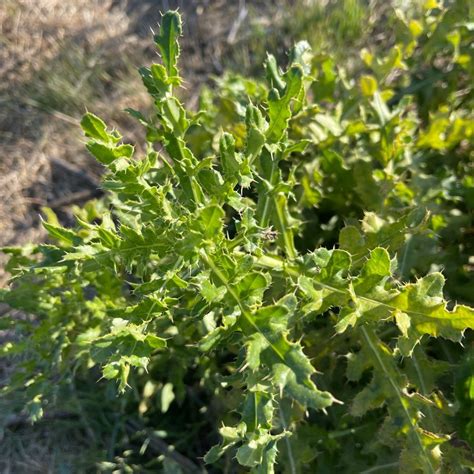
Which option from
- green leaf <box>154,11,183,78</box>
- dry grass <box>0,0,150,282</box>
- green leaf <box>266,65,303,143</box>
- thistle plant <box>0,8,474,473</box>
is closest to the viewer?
thistle plant <box>0,8,474,473</box>

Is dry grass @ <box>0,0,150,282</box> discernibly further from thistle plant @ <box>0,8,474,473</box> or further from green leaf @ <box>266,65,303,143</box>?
green leaf @ <box>266,65,303,143</box>

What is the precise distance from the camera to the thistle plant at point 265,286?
1748 millimetres

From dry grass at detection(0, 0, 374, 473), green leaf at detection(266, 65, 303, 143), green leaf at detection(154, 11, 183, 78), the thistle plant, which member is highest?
dry grass at detection(0, 0, 374, 473)

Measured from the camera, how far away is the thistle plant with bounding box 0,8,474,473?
1.75m

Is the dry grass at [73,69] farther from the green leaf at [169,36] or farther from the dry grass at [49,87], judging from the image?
the green leaf at [169,36]

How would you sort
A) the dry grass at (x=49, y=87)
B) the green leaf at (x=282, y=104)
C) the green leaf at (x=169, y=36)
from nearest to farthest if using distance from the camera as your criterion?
the green leaf at (x=169, y=36), the green leaf at (x=282, y=104), the dry grass at (x=49, y=87)

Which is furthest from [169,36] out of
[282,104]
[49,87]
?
[49,87]

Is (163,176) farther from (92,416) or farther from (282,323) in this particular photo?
(92,416)

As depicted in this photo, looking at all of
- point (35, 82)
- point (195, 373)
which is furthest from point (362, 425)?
point (35, 82)

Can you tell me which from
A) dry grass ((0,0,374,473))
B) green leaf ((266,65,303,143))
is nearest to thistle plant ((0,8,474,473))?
green leaf ((266,65,303,143))

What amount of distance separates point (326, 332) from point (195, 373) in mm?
734

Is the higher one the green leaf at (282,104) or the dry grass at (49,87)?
the dry grass at (49,87)

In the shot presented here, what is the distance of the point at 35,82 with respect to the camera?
13.8ft

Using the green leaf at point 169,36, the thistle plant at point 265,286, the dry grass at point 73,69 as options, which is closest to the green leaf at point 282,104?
the thistle plant at point 265,286
